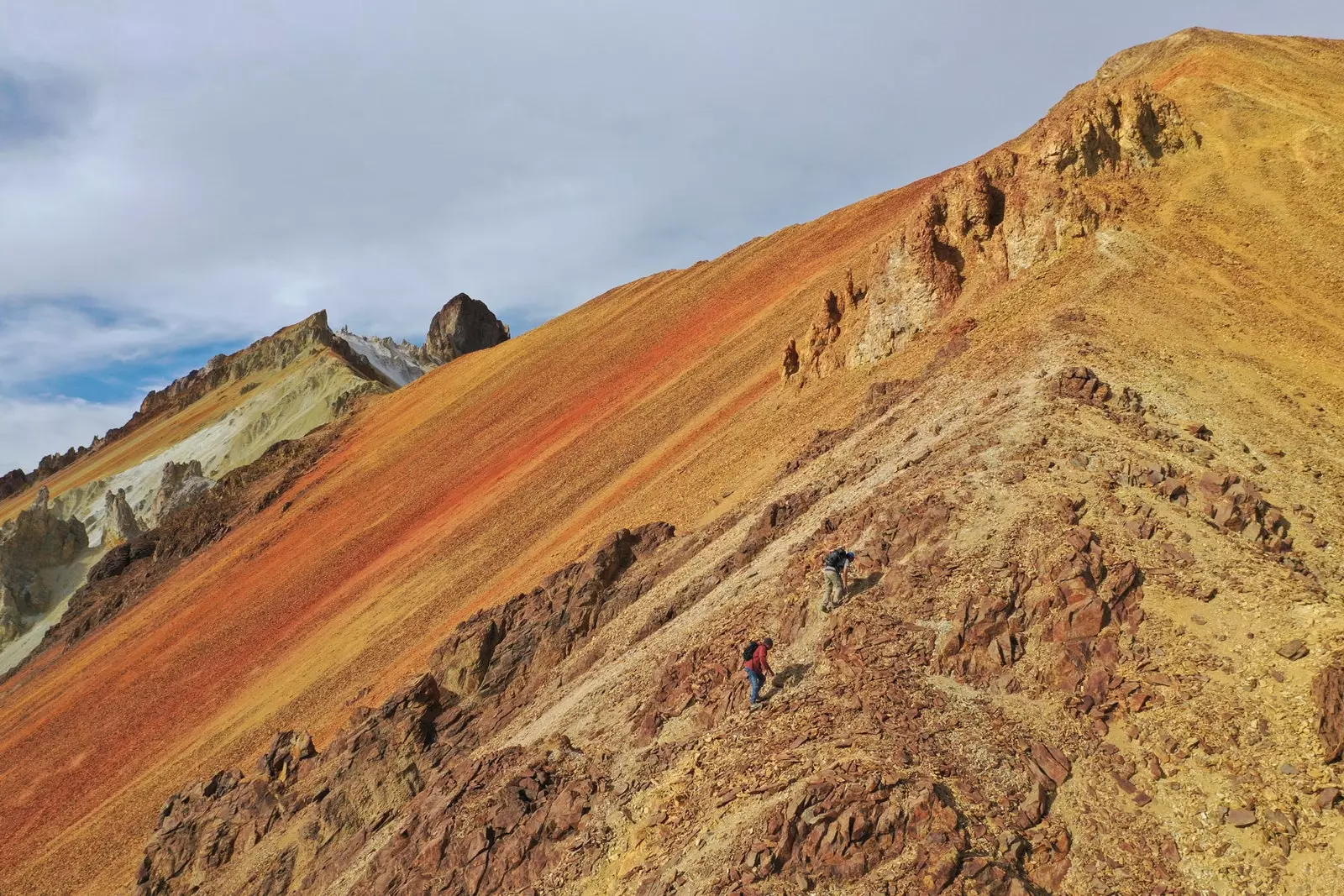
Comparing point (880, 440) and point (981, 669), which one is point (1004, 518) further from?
point (880, 440)

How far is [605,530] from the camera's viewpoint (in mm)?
26484

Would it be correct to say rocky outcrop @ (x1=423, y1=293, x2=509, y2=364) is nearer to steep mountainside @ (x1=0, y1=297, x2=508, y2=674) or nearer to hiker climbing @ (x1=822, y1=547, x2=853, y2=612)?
steep mountainside @ (x1=0, y1=297, x2=508, y2=674)

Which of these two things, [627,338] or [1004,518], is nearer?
[1004,518]

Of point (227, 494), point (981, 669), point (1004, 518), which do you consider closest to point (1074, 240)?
point (1004, 518)

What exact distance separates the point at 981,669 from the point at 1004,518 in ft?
7.92

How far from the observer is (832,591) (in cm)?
1259

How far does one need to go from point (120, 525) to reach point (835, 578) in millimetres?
60305

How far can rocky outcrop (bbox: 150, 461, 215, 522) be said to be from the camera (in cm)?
5928

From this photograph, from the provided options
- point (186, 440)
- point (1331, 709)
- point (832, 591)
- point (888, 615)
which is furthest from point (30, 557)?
point (1331, 709)

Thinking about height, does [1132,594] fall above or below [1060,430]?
below

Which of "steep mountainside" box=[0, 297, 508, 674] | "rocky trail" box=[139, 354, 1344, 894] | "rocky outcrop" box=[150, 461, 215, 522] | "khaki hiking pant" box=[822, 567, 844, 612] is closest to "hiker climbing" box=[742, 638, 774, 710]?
"rocky trail" box=[139, 354, 1344, 894]

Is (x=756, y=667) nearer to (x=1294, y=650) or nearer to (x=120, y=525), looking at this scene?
(x=1294, y=650)

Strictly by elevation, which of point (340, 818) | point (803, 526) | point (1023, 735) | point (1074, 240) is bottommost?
point (340, 818)

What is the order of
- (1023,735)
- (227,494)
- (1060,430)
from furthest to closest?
1. (227,494)
2. (1060,430)
3. (1023,735)
